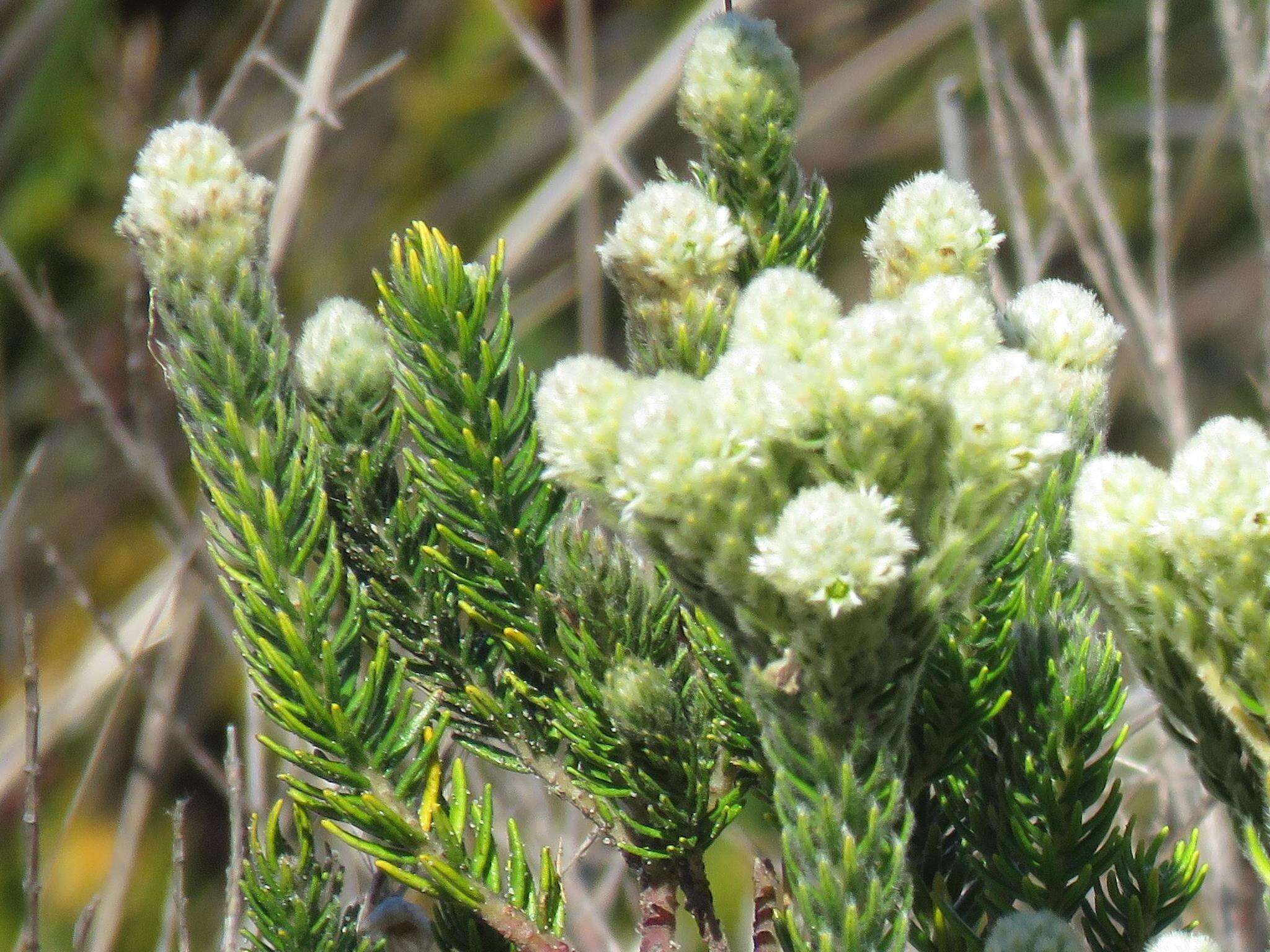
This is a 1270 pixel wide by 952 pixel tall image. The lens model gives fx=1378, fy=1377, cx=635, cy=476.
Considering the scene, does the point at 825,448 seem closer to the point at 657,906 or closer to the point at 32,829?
the point at 657,906

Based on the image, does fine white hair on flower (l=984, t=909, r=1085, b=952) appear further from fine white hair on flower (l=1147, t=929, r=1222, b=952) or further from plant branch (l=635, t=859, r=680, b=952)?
plant branch (l=635, t=859, r=680, b=952)

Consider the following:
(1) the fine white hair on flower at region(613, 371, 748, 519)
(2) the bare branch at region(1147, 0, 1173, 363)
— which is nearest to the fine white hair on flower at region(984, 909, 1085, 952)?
(1) the fine white hair on flower at region(613, 371, 748, 519)

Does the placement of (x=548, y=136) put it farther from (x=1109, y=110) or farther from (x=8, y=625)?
(x=8, y=625)

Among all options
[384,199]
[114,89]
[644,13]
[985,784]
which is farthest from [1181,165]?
[985,784]

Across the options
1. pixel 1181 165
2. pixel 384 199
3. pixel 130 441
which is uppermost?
pixel 384 199

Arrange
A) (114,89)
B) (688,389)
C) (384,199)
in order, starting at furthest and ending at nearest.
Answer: (384,199)
(114,89)
(688,389)
